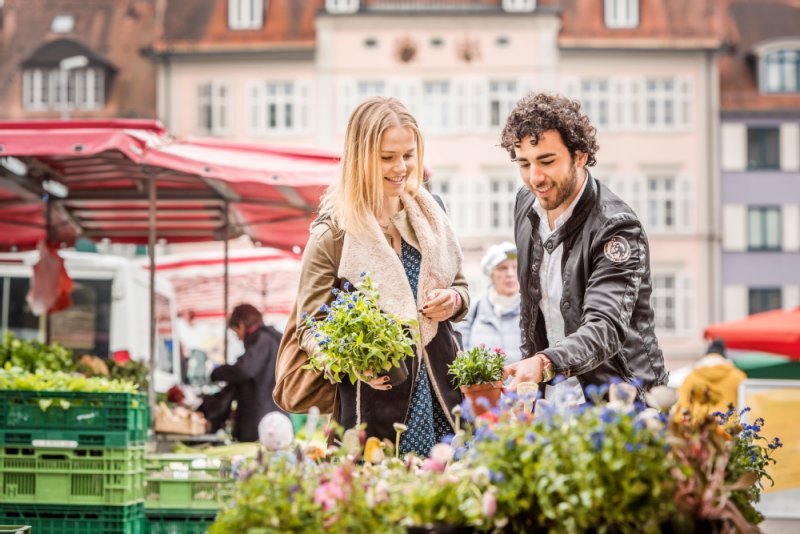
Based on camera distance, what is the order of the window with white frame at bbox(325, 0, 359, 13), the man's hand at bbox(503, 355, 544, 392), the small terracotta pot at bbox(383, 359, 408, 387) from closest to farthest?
the man's hand at bbox(503, 355, 544, 392) → the small terracotta pot at bbox(383, 359, 408, 387) → the window with white frame at bbox(325, 0, 359, 13)

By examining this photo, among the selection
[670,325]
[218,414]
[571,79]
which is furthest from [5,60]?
[218,414]

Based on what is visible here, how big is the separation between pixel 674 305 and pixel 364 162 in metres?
37.7

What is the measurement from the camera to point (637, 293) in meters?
4.05

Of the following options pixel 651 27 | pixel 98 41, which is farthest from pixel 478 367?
pixel 98 41

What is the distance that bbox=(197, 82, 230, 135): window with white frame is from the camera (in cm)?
4206

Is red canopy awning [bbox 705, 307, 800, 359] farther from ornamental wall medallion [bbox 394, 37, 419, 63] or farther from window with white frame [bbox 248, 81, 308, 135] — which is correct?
window with white frame [bbox 248, 81, 308, 135]

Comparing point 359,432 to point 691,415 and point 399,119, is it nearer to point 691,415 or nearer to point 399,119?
point 691,415

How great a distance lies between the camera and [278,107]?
42.0 m

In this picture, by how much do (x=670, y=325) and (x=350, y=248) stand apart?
37801 millimetres

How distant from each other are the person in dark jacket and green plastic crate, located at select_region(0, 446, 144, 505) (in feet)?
10.4

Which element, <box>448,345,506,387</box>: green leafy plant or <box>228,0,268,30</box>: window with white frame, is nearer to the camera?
<box>448,345,506,387</box>: green leafy plant

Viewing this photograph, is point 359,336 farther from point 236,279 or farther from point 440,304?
point 236,279

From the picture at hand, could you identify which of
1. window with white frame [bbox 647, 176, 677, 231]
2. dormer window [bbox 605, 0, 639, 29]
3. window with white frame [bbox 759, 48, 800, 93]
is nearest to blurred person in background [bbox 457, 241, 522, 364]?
window with white frame [bbox 647, 176, 677, 231]

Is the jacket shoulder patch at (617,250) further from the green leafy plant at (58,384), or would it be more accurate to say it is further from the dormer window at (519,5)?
the dormer window at (519,5)
